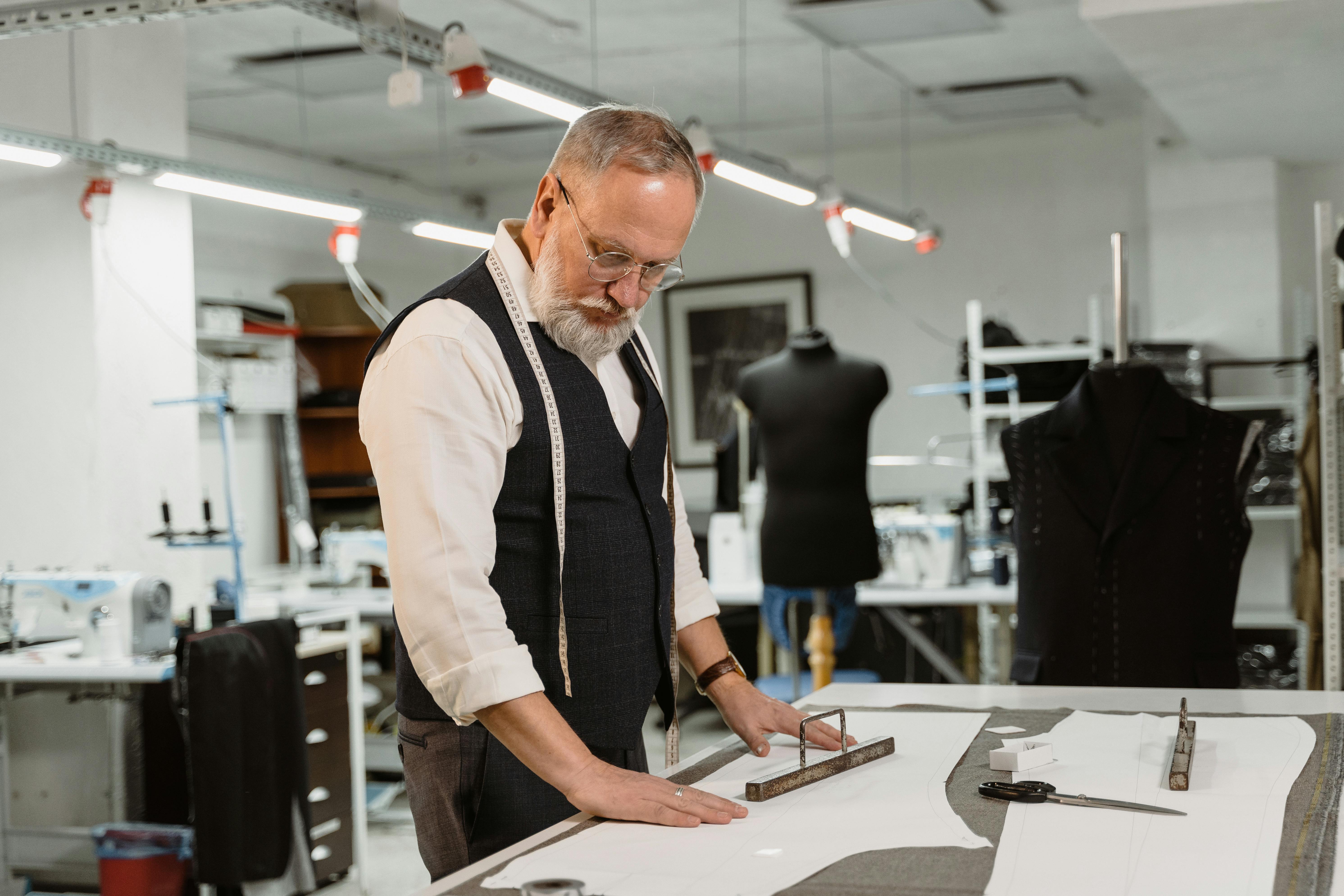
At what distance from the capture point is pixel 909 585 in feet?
16.4

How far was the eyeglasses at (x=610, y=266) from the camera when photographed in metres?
1.48

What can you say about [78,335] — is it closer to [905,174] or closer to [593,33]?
[593,33]

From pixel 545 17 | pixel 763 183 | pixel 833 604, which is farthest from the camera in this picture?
pixel 545 17

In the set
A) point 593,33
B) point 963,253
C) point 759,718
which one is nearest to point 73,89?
point 593,33

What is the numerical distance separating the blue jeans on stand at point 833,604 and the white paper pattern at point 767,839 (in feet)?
9.76

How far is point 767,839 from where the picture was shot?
1232mm

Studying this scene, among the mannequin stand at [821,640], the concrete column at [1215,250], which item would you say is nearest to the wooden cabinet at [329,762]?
the mannequin stand at [821,640]

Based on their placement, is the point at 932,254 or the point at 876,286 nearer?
the point at 876,286

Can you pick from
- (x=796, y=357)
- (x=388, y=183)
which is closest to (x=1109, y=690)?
(x=796, y=357)

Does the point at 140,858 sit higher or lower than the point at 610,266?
lower

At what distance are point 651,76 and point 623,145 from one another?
4817 millimetres

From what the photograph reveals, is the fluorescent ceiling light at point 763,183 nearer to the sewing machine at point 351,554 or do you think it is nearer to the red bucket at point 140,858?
the sewing machine at point 351,554

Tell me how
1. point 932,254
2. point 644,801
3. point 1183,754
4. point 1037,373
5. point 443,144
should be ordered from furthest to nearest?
1. point 932,254
2. point 443,144
3. point 1037,373
4. point 1183,754
5. point 644,801

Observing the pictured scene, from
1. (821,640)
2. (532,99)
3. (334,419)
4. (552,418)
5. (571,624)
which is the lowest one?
(821,640)
